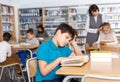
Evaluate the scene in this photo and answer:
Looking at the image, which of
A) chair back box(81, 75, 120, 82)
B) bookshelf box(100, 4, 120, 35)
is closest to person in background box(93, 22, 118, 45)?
chair back box(81, 75, 120, 82)

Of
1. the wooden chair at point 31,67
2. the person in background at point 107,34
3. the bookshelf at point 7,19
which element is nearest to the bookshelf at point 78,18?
the bookshelf at point 7,19

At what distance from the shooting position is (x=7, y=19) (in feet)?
28.0

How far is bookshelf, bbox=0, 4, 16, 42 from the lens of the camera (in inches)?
318

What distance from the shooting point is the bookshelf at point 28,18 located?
8.97 metres

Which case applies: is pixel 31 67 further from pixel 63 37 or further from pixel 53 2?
pixel 53 2

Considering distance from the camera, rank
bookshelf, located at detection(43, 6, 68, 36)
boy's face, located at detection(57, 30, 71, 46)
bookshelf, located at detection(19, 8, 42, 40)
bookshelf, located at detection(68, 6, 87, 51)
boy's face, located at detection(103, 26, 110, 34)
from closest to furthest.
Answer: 1. boy's face, located at detection(57, 30, 71, 46)
2. boy's face, located at detection(103, 26, 110, 34)
3. bookshelf, located at detection(68, 6, 87, 51)
4. bookshelf, located at detection(43, 6, 68, 36)
5. bookshelf, located at detection(19, 8, 42, 40)

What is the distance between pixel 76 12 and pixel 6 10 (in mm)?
2743

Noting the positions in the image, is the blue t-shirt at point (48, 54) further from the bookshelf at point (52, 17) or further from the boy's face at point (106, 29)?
the bookshelf at point (52, 17)

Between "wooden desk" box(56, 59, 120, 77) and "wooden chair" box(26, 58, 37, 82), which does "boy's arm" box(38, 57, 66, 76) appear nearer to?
"wooden desk" box(56, 59, 120, 77)

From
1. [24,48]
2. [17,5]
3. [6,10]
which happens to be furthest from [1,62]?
[17,5]

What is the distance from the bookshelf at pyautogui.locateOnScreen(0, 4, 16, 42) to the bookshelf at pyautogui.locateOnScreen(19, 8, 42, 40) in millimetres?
442

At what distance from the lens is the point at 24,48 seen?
481 cm

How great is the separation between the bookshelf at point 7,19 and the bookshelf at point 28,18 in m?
0.44

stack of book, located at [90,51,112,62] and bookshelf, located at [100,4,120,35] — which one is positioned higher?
bookshelf, located at [100,4,120,35]
